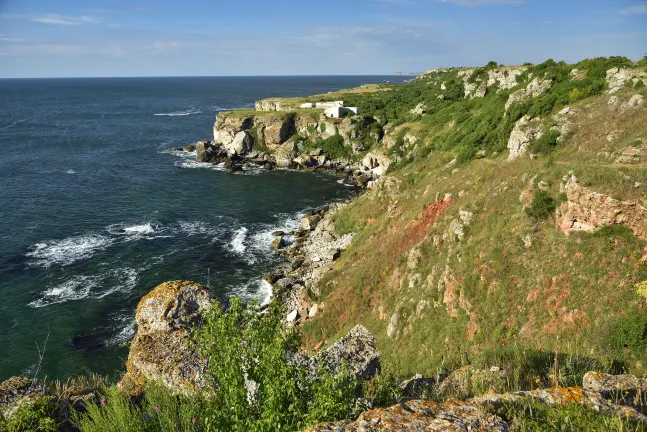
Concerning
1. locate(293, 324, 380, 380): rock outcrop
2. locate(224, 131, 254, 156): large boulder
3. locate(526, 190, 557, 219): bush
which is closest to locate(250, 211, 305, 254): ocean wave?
locate(526, 190, 557, 219): bush

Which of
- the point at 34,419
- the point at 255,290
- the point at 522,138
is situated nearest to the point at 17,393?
the point at 34,419

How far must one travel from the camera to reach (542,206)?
28125mm

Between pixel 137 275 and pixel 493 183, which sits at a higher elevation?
pixel 493 183

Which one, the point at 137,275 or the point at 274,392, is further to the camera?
the point at 137,275

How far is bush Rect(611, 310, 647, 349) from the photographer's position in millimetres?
18031

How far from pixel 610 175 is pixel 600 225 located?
12.8 feet

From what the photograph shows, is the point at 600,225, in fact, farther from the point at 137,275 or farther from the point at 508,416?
the point at 137,275

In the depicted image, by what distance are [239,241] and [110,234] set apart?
1974cm

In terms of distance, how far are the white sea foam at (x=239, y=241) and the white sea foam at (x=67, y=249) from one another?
17.5 metres

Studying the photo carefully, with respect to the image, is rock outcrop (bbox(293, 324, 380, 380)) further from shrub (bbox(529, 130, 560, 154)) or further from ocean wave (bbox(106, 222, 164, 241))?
ocean wave (bbox(106, 222, 164, 241))

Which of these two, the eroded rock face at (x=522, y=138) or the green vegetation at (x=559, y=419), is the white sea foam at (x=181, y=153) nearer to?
the eroded rock face at (x=522, y=138)

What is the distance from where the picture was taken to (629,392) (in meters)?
9.38

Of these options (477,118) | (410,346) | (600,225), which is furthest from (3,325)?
(477,118)

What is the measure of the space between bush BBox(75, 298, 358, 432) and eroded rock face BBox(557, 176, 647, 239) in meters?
23.2
